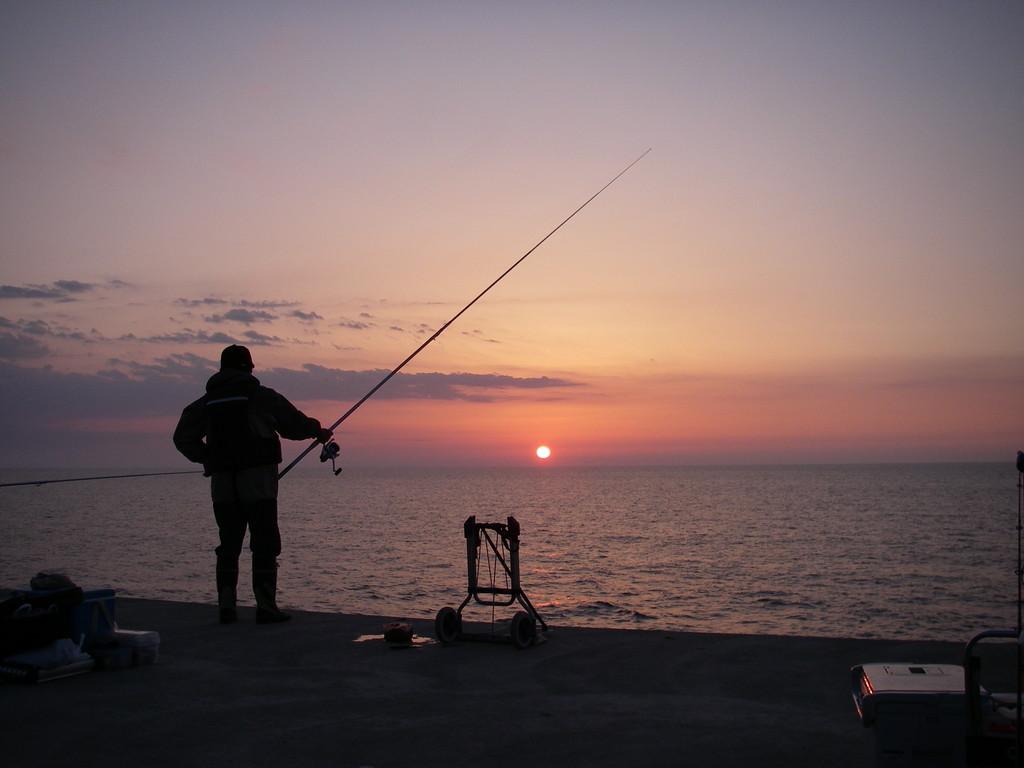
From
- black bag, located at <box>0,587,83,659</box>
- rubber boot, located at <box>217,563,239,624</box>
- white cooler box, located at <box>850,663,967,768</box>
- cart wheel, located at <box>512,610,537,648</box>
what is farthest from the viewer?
rubber boot, located at <box>217,563,239,624</box>

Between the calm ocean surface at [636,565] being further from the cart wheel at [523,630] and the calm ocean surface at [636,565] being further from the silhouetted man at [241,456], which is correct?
the cart wheel at [523,630]

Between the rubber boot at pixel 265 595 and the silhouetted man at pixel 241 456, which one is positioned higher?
the silhouetted man at pixel 241 456

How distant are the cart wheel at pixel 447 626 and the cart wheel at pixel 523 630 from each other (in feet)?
1.69

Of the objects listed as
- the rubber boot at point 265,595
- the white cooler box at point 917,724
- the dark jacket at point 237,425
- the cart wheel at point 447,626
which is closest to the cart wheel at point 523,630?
the cart wheel at point 447,626

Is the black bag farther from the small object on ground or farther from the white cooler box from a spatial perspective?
the white cooler box

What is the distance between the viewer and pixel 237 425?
7.15m

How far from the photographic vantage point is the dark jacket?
7.16m

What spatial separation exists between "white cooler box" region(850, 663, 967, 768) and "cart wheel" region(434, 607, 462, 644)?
3535 millimetres

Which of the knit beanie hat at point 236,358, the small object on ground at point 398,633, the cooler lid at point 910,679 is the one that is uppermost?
the knit beanie hat at point 236,358

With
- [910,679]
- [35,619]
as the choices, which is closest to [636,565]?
[35,619]

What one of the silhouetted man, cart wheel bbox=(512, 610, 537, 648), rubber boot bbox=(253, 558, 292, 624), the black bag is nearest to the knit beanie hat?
the silhouetted man

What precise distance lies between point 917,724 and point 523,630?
10.7 ft

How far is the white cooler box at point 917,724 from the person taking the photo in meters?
3.19

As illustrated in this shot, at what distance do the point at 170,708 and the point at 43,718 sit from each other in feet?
1.95
